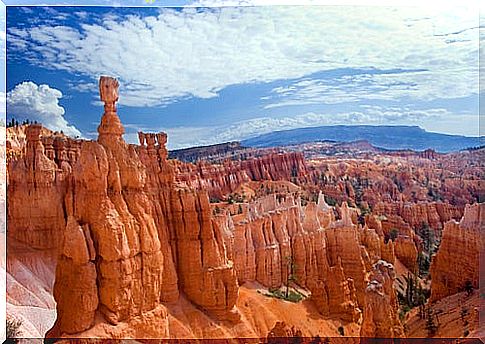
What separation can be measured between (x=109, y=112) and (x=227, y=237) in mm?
2053

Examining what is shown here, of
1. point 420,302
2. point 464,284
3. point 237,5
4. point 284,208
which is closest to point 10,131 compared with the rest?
point 237,5

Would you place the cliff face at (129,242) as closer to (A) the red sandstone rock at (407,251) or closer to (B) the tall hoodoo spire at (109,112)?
(B) the tall hoodoo spire at (109,112)

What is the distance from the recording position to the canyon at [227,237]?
5535 millimetres

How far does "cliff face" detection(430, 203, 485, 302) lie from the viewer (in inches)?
250

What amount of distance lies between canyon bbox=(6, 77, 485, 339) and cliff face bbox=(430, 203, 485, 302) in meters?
0.02

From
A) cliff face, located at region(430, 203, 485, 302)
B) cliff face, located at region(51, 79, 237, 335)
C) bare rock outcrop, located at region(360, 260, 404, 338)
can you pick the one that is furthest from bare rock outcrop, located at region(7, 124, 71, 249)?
cliff face, located at region(430, 203, 485, 302)

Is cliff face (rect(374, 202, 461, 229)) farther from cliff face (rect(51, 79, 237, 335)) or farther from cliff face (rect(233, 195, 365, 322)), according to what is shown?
cliff face (rect(51, 79, 237, 335))

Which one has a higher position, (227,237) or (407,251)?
(227,237)

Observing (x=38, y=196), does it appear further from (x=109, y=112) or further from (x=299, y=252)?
(x=299, y=252)

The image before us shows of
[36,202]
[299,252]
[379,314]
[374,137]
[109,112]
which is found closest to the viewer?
[379,314]

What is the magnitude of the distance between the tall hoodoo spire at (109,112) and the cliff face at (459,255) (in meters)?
3.97

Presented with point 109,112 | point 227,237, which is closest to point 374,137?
point 227,237

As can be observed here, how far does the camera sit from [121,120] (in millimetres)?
6418

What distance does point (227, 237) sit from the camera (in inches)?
267
